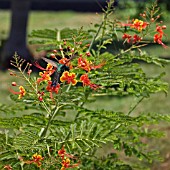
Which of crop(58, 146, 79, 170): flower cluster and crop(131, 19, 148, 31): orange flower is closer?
crop(58, 146, 79, 170): flower cluster

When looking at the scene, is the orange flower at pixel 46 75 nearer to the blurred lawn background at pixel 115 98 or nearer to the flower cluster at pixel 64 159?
the blurred lawn background at pixel 115 98

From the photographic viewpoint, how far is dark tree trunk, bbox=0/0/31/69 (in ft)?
52.7

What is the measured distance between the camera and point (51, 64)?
434 centimetres

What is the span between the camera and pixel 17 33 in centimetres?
1652

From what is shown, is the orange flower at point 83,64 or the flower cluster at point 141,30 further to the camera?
the flower cluster at point 141,30

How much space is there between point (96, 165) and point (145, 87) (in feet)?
2.92

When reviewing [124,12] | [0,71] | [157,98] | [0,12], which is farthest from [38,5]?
[157,98]

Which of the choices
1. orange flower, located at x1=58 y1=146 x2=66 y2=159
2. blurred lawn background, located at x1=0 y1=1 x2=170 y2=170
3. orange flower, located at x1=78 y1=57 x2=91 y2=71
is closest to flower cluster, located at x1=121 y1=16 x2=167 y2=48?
blurred lawn background, located at x1=0 y1=1 x2=170 y2=170

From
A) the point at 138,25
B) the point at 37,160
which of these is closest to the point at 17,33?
the point at 138,25

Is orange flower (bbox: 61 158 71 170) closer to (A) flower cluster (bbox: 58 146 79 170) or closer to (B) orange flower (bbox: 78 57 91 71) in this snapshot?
(A) flower cluster (bbox: 58 146 79 170)

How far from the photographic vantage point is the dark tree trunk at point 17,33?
16062 mm

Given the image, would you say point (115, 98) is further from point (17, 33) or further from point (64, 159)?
point (64, 159)

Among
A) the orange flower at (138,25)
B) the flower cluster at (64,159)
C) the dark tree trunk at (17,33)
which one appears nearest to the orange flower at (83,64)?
the flower cluster at (64,159)

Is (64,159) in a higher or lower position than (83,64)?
lower
